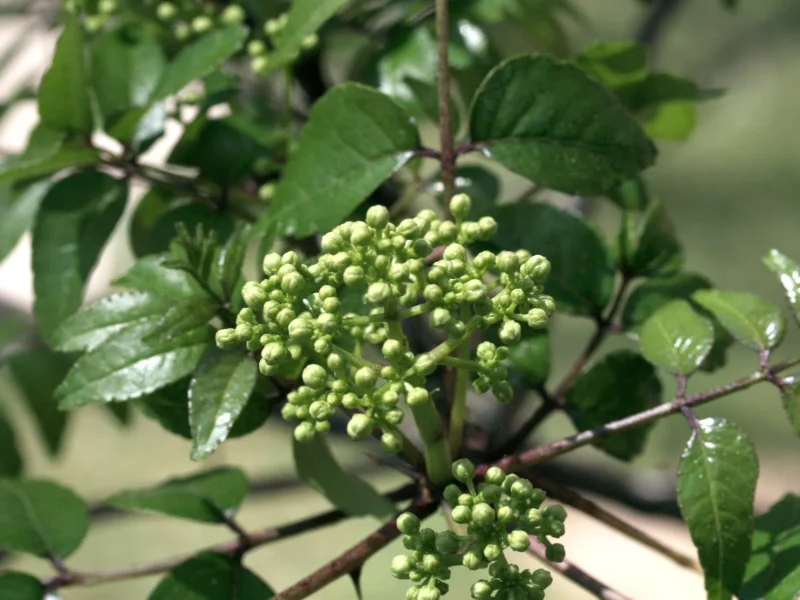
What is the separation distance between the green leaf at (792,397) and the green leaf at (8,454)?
26.2 inches

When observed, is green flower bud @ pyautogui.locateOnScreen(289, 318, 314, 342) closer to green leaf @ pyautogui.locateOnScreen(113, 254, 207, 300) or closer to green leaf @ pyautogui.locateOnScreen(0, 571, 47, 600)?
green leaf @ pyautogui.locateOnScreen(113, 254, 207, 300)

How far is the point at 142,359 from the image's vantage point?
43 centimetres

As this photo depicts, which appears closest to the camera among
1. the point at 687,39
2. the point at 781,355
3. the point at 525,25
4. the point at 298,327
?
the point at 298,327

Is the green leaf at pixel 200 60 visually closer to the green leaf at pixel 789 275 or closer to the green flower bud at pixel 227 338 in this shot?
the green flower bud at pixel 227 338

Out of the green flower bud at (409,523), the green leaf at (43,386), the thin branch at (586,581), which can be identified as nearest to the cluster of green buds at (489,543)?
the green flower bud at (409,523)

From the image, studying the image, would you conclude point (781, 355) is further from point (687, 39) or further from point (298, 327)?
point (298, 327)

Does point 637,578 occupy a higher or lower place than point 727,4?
lower

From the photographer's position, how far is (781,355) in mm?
1639

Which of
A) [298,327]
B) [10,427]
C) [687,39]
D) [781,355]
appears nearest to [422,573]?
[298,327]

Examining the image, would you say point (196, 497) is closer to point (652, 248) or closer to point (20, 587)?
point (20, 587)

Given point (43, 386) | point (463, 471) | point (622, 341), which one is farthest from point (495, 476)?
point (622, 341)

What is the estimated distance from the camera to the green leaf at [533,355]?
1.78 feet

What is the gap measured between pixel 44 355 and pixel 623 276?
55cm

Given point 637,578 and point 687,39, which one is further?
point 687,39
